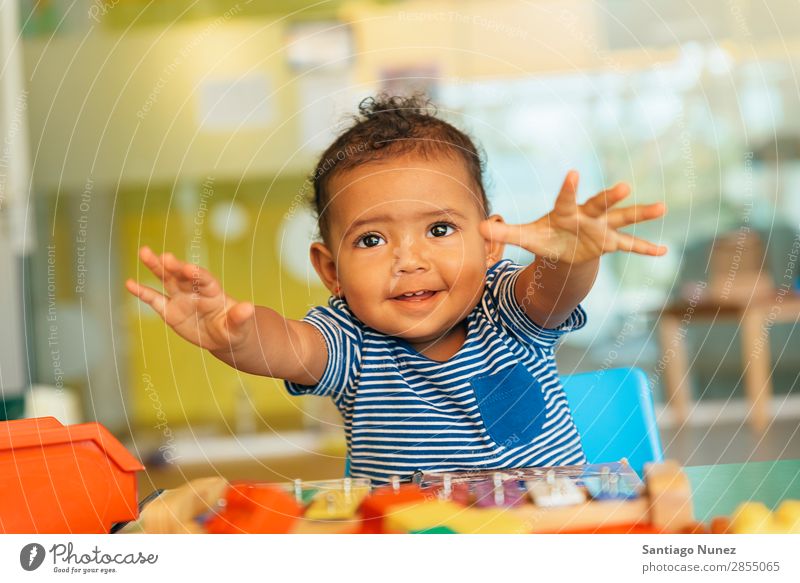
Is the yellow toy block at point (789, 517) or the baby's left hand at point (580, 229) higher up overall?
the baby's left hand at point (580, 229)

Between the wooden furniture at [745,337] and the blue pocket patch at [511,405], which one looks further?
the wooden furniture at [745,337]

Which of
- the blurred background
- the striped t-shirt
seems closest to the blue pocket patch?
the striped t-shirt

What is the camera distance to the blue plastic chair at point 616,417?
2.59ft

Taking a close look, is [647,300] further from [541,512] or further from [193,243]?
[541,512]

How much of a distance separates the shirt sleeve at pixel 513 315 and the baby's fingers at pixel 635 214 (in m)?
0.17

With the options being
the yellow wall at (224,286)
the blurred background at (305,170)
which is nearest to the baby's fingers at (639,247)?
the blurred background at (305,170)

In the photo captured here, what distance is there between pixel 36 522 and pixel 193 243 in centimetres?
192

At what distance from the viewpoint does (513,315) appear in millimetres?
743

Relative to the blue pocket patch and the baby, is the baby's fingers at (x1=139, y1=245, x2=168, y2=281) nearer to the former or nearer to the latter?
the baby

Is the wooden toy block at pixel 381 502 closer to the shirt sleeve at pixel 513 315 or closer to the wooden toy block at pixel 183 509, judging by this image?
the wooden toy block at pixel 183 509

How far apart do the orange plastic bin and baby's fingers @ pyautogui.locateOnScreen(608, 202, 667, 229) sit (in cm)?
32

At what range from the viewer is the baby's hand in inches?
22.7

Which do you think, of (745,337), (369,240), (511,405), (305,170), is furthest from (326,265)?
(745,337)

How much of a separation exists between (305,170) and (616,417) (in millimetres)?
1620
